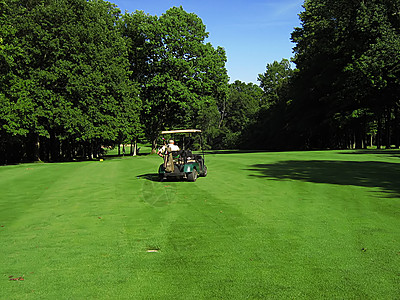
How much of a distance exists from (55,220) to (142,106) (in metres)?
36.5

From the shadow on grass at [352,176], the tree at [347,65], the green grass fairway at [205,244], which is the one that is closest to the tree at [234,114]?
the tree at [347,65]

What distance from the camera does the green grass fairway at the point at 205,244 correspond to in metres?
4.60

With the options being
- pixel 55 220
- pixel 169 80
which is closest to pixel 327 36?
pixel 169 80

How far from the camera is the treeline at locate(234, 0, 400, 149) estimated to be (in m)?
36.8

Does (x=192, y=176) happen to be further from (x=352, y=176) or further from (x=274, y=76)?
(x=274, y=76)

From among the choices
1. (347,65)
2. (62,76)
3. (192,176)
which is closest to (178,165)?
(192,176)

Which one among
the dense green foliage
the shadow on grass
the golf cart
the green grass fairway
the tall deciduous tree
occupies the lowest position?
the green grass fairway

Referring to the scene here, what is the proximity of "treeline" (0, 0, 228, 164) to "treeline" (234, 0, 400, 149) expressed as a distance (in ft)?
37.9

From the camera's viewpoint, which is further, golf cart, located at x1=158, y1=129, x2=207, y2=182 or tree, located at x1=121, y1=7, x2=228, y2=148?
tree, located at x1=121, y1=7, x2=228, y2=148

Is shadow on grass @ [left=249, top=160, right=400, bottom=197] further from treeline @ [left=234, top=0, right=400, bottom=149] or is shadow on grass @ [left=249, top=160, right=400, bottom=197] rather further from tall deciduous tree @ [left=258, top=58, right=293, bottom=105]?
tall deciduous tree @ [left=258, top=58, right=293, bottom=105]

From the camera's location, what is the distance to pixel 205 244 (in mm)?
6453

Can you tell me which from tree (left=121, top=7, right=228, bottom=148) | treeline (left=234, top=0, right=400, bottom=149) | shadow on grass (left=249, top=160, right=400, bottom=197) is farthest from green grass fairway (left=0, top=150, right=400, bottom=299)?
tree (left=121, top=7, right=228, bottom=148)

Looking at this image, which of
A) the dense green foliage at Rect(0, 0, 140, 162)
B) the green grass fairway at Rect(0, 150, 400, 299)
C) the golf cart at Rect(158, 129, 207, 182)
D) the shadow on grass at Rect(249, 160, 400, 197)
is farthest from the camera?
the dense green foliage at Rect(0, 0, 140, 162)

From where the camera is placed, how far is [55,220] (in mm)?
8797
